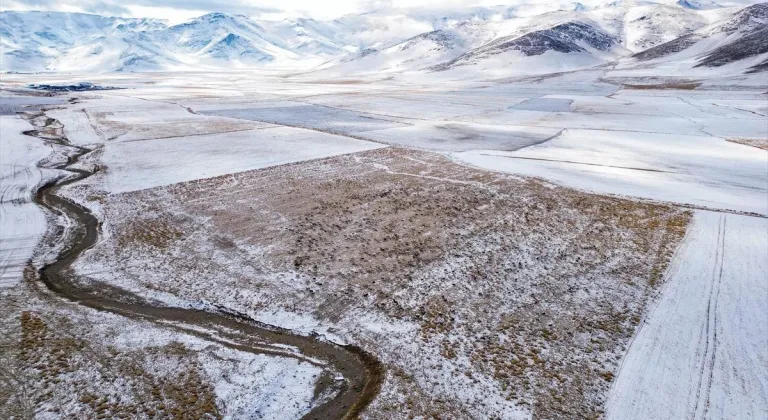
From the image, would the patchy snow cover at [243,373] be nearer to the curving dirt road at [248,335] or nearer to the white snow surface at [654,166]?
the curving dirt road at [248,335]

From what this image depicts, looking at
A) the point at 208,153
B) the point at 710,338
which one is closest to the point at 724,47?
the point at 208,153

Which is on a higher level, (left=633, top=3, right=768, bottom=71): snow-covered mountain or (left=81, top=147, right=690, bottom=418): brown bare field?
(left=633, top=3, right=768, bottom=71): snow-covered mountain

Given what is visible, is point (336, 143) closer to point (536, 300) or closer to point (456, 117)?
point (456, 117)

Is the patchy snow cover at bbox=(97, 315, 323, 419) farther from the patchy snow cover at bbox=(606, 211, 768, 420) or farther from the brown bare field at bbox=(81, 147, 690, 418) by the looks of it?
the patchy snow cover at bbox=(606, 211, 768, 420)

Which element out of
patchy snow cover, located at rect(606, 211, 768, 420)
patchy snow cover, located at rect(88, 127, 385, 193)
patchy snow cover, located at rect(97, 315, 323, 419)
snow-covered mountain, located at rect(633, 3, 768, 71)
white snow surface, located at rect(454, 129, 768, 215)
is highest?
snow-covered mountain, located at rect(633, 3, 768, 71)

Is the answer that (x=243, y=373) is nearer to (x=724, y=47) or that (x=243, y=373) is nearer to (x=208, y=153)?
(x=208, y=153)

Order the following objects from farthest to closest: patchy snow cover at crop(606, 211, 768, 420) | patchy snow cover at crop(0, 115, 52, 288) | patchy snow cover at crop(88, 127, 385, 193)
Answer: patchy snow cover at crop(88, 127, 385, 193) < patchy snow cover at crop(0, 115, 52, 288) < patchy snow cover at crop(606, 211, 768, 420)

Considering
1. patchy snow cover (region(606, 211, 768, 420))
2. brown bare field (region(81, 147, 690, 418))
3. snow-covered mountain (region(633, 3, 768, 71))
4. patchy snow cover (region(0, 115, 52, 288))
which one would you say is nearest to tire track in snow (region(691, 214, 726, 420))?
patchy snow cover (region(606, 211, 768, 420))
